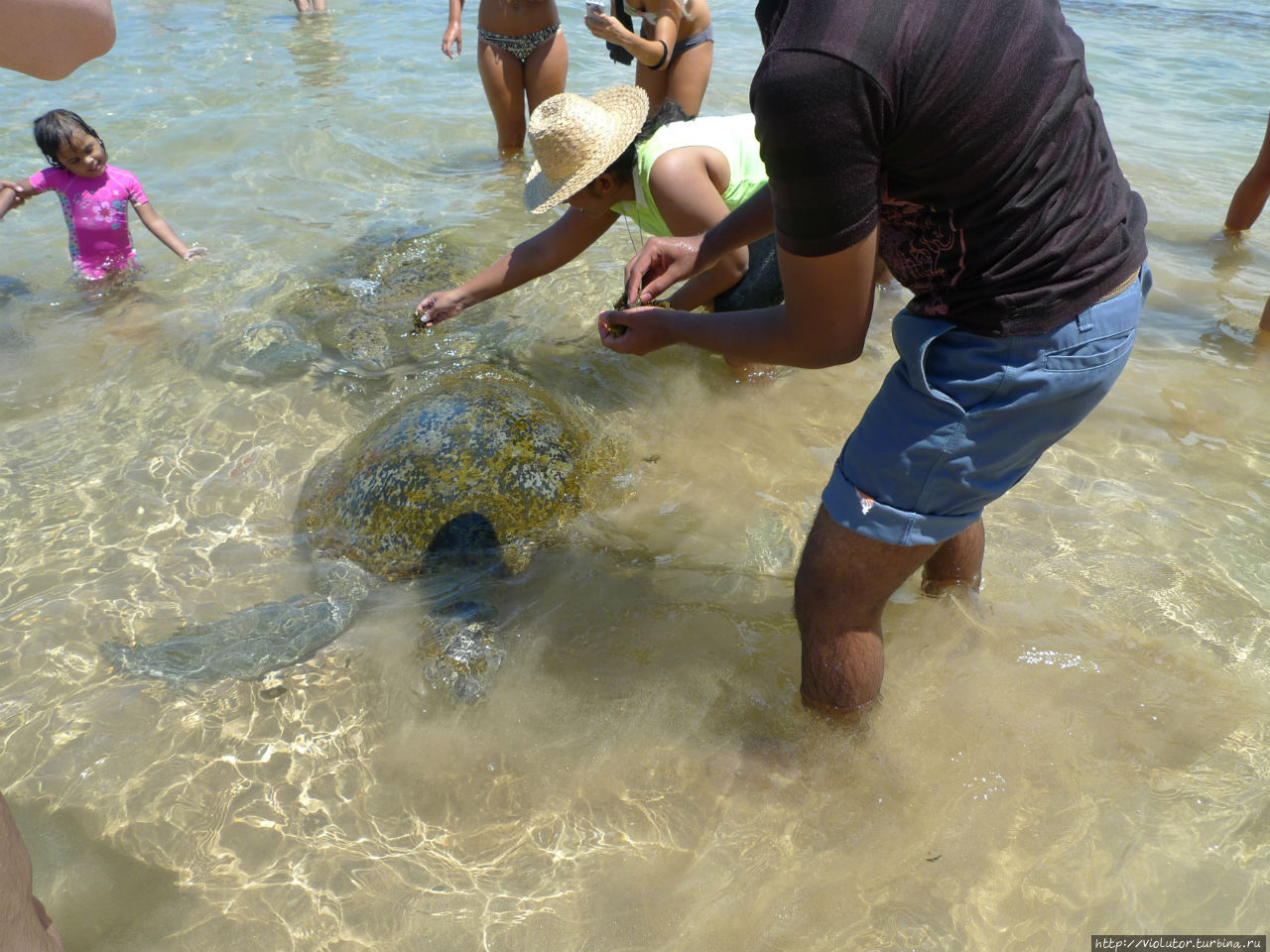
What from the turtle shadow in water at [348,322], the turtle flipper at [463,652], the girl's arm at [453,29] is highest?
the girl's arm at [453,29]

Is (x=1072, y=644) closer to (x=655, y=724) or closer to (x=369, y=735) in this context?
(x=655, y=724)

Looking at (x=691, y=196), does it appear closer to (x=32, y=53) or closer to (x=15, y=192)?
(x=32, y=53)

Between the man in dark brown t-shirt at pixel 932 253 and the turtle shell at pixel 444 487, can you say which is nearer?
the man in dark brown t-shirt at pixel 932 253

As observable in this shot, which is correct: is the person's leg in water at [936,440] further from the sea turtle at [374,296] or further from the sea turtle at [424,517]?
the sea turtle at [374,296]

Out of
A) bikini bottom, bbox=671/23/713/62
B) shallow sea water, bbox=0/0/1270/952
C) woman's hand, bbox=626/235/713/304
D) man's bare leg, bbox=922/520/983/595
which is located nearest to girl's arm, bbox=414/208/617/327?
woman's hand, bbox=626/235/713/304

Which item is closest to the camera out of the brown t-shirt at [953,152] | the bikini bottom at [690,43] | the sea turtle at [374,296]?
the brown t-shirt at [953,152]

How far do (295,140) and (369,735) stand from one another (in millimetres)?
6370

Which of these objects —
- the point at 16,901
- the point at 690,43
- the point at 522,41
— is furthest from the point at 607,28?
the point at 16,901

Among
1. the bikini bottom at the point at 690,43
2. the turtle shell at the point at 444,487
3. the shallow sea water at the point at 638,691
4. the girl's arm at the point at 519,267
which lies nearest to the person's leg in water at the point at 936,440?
the shallow sea water at the point at 638,691

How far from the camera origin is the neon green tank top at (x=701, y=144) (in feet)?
10.8

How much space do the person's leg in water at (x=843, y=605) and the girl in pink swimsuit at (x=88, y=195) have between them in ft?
15.2

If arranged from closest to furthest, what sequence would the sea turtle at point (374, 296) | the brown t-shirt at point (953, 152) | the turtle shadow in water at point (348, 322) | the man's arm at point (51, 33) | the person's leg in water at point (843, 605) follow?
the man's arm at point (51, 33)
the brown t-shirt at point (953, 152)
the person's leg in water at point (843, 605)
the turtle shadow in water at point (348, 322)
the sea turtle at point (374, 296)

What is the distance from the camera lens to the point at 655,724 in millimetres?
2311

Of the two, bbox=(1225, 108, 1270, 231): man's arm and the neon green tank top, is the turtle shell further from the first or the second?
bbox=(1225, 108, 1270, 231): man's arm
